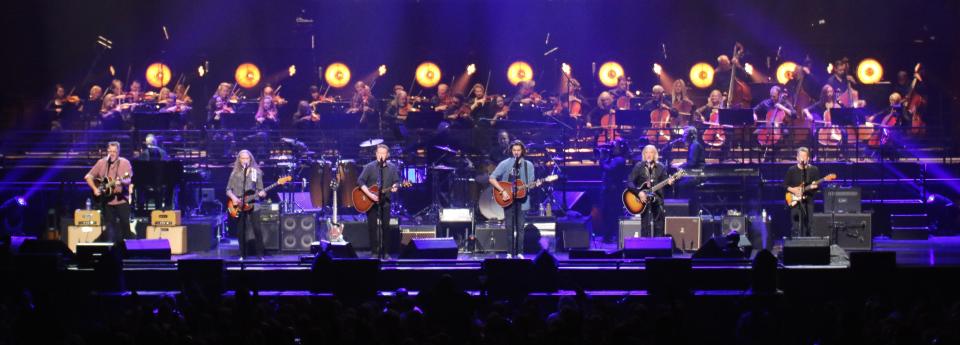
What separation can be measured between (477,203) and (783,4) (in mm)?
13804

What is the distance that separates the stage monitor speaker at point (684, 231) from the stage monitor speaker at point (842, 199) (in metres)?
2.27

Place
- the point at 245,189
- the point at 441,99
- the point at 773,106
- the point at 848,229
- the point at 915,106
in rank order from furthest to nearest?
the point at 441,99, the point at 915,106, the point at 773,106, the point at 848,229, the point at 245,189

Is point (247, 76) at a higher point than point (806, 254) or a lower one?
higher

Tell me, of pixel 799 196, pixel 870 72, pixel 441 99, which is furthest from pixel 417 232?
pixel 870 72

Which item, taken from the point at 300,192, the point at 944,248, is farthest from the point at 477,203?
the point at 944,248

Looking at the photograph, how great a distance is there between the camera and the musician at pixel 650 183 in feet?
57.4

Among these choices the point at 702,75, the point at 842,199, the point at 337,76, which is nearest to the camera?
the point at 842,199

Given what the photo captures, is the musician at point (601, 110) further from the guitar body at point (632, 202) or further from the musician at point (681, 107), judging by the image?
the guitar body at point (632, 202)

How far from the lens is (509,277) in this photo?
13.1 meters

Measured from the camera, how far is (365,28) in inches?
1243

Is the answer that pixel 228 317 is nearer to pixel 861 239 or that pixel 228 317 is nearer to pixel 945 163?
pixel 861 239

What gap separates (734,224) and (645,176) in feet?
6.32

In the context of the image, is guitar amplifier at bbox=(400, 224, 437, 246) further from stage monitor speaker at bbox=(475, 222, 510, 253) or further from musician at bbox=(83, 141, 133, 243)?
musician at bbox=(83, 141, 133, 243)

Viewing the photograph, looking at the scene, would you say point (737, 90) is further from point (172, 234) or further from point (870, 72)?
point (172, 234)
